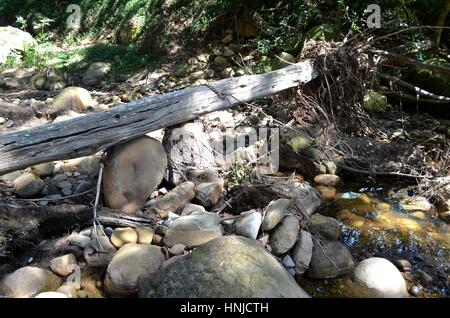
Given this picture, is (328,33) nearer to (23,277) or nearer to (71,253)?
(71,253)

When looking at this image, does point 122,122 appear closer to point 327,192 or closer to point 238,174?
point 238,174

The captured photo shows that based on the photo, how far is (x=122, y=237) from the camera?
3.18 meters

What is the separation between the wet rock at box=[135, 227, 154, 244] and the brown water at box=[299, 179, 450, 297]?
1.25 m

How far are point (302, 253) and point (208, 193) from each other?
1075 millimetres

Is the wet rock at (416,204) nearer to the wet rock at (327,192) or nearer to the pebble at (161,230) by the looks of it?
the wet rock at (327,192)

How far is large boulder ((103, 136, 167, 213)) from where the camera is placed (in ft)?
11.7

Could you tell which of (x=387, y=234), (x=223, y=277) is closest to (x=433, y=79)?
(x=387, y=234)

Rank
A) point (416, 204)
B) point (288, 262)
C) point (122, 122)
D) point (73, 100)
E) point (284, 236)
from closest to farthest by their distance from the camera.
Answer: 1. point (288, 262)
2. point (284, 236)
3. point (122, 122)
4. point (416, 204)
5. point (73, 100)

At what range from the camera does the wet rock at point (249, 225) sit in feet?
10.7

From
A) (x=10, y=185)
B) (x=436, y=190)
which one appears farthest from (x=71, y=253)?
(x=436, y=190)

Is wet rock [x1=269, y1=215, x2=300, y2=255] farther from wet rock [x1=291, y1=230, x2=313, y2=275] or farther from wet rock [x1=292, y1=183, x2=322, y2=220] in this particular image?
wet rock [x1=292, y1=183, x2=322, y2=220]

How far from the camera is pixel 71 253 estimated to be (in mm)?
3072

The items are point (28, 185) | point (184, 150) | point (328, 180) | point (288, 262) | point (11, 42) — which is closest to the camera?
point (288, 262)

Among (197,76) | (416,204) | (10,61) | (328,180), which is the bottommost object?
(416,204)
